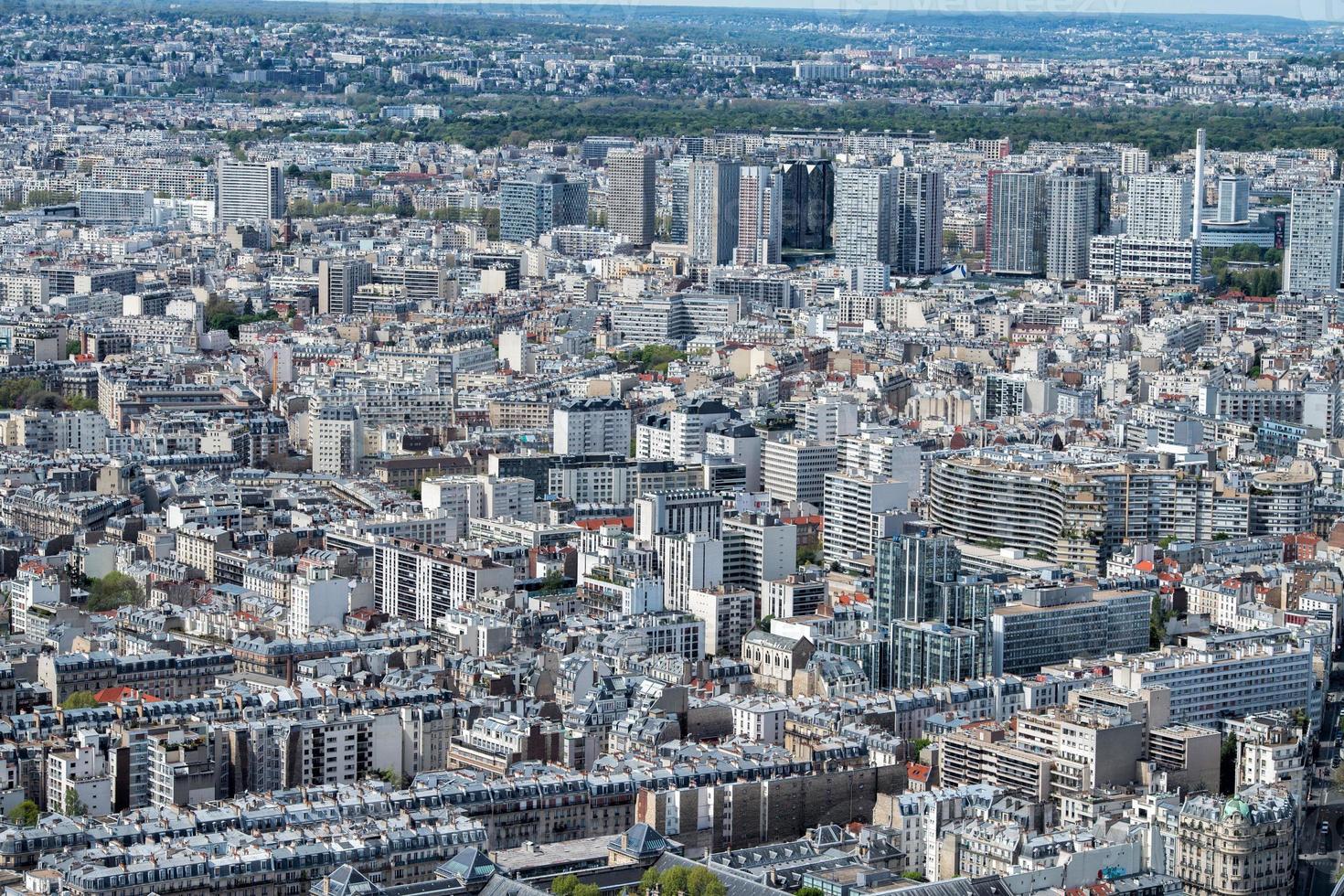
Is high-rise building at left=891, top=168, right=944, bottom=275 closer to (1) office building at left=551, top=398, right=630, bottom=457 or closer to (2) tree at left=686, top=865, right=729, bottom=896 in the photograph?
(1) office building at left=551, top=398, right=630, bottom=457

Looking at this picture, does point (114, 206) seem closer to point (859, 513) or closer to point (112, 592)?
point (859, 513)

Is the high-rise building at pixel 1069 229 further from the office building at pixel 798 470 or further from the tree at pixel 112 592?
the tree at pixel 112 592

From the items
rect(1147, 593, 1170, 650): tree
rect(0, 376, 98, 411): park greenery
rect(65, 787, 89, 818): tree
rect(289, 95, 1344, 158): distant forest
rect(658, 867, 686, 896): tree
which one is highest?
rect(289, 95, 1344, 158): distant forest

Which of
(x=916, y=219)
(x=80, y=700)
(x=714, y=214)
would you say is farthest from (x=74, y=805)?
(x=916, y=219)

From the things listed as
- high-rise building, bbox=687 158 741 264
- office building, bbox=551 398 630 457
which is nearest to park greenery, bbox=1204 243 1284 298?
high-rise building, bbox=687 158 741 264

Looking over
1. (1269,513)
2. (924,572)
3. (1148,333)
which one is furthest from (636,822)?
(1148,333)

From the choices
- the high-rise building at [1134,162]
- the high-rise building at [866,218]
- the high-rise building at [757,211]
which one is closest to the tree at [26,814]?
the high-rise building at [866,218]
